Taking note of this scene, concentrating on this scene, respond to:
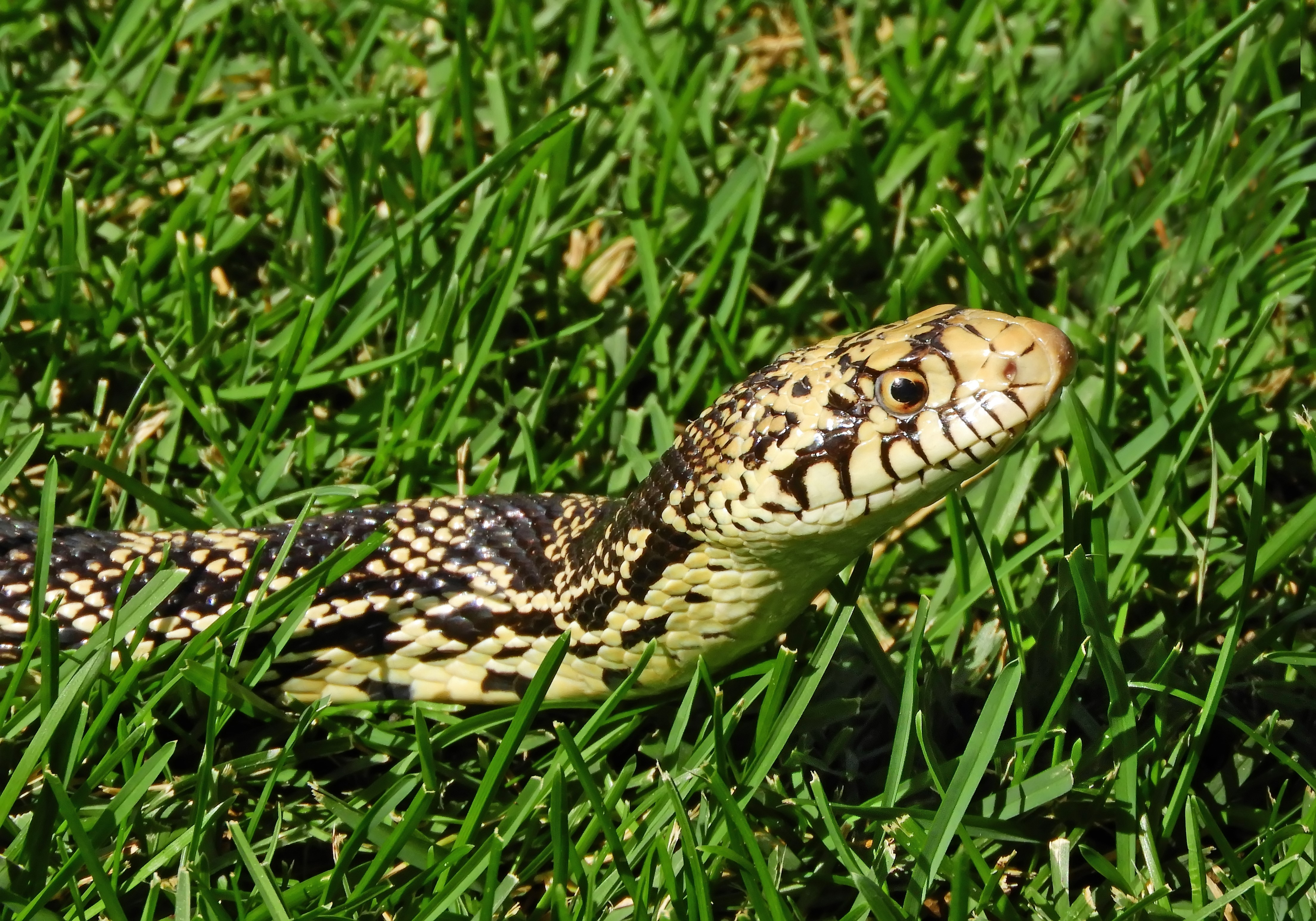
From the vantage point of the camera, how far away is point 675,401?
13.1 ft

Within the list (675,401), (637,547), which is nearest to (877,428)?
(637,547)

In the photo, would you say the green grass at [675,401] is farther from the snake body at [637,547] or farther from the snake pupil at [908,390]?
the snake pupil at [908,390]

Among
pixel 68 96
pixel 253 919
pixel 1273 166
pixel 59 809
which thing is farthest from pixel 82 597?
pixel 1273 166

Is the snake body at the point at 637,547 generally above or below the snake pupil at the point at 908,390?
below

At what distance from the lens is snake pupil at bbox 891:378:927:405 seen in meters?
2.76

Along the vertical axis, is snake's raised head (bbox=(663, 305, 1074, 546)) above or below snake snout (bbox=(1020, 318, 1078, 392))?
below

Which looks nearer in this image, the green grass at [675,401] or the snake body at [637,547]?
the snake body at [637,547]

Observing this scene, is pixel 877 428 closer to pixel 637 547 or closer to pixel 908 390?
pixel 908 390

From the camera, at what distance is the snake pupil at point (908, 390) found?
2.76 meters

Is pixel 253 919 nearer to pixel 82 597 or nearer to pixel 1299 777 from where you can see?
pixel 82 597

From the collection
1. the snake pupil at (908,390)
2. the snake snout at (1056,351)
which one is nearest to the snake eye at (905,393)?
the snake pupil at (908,390)

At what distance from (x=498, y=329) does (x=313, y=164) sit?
2.43 feet

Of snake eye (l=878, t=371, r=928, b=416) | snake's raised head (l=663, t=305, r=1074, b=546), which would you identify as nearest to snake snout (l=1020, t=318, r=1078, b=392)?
snake's raised head (l=663, t=305, r=1074, b=546)

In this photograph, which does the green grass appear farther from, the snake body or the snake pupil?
the snake pupil
